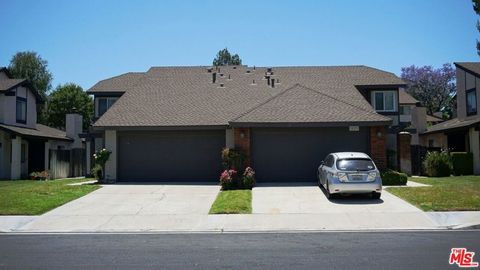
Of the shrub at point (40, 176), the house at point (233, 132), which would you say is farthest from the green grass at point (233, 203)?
the shrub at point (40, 176)

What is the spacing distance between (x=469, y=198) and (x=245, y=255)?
10.2 metres

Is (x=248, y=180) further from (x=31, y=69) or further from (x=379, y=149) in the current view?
(x=31, y=69)

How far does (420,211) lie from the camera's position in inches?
595

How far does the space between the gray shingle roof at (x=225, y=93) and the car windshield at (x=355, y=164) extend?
5053 mm

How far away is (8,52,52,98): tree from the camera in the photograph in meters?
58.9

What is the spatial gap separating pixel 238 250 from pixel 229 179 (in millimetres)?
9999

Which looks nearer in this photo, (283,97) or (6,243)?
(6,243)

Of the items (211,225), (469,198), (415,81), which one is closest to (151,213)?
(211,225)

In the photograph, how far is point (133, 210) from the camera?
1616cm

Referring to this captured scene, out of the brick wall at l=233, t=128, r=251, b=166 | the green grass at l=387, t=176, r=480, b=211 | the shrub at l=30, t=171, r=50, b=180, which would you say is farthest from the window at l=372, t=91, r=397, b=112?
the shrub at l=30, t=171, r=50, b=180

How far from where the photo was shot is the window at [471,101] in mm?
32094

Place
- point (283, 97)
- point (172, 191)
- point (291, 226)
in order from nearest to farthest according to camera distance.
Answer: point (291, 226) → point (172, 191) → point (283, 97)

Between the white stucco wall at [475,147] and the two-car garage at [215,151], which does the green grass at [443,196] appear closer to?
the two-car garage at [215,151]

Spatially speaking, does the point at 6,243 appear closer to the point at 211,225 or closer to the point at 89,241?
the point at 89,241
